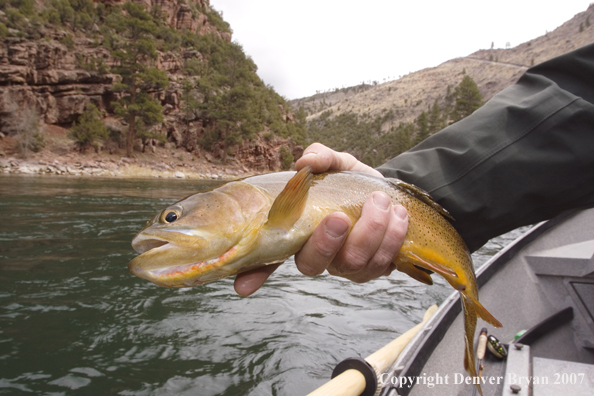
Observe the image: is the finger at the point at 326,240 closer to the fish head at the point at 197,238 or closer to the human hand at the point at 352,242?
the human hand at the point at 352,242

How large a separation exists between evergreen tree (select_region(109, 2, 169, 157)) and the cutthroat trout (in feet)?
113

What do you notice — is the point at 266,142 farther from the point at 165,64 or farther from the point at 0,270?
the point at 0,270

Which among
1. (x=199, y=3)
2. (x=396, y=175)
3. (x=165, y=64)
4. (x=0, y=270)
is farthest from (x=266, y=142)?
(x=396, y=175)

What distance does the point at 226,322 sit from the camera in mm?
4902

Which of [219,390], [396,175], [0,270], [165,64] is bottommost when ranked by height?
[219,390]

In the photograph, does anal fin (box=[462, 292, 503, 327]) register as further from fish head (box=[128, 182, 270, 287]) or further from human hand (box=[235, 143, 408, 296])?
fish head (box=[128, 182, 270, 287])

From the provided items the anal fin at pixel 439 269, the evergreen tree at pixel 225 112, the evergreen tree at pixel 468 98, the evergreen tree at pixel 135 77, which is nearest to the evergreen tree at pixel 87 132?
the evergreen tree at pixel 135 77

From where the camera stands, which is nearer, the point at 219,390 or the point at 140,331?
the point at 219,390

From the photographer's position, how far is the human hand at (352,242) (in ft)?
5.96

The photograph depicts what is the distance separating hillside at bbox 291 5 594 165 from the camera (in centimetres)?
8606

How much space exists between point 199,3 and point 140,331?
7359cm

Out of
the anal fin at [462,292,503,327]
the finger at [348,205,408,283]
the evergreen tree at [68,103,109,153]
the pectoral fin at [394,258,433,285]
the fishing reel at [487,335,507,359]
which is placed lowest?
the fishing reel at [487,335,507,359]

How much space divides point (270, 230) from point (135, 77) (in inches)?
1499

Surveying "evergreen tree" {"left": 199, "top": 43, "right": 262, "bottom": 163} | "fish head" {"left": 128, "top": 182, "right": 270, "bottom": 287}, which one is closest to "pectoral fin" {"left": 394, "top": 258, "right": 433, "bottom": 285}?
"fish head" {"left": 128, "top": 182, "right": 270, "bottom": 287}
